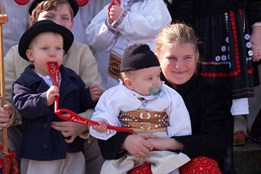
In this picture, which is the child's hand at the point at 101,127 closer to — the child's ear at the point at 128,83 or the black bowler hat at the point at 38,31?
the child's ear at the point at 128,83

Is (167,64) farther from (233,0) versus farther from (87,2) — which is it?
(87,2)

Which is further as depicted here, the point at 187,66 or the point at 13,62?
the point at 13,62

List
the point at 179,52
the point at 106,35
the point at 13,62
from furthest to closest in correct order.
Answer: the point at 106,35 → the point at 13,62 → the point at 179,52

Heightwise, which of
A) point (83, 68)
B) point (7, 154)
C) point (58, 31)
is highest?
point (58, 31)

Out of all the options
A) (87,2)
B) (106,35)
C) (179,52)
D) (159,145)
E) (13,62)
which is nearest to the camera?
(159,145)

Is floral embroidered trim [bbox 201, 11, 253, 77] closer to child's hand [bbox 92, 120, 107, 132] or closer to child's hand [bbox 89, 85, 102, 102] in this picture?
child's hand [bbox 89, 85, 102, 102]

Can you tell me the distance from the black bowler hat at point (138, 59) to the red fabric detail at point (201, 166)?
544 millimetres

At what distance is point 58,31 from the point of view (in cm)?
331

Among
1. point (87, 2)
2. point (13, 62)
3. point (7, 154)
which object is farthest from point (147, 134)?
point (87, 2)

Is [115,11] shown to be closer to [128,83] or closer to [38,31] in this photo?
[38,31]

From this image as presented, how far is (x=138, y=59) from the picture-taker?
9.93ft

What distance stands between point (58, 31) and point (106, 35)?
0.58 meters

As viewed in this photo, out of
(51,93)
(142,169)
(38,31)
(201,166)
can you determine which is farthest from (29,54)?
(201,166)

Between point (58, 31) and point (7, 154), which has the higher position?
point (58, 31)
